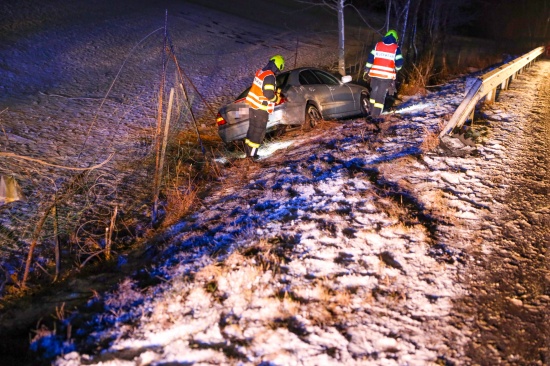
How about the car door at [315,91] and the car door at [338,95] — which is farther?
the car door at [338,95]

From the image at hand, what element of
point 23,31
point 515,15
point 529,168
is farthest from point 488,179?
point 515,15

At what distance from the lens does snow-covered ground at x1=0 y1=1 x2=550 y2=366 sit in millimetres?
3572

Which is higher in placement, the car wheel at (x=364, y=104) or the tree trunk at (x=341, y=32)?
the tree trunk at (x=341, y=32)

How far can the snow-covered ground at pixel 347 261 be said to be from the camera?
3.57 m

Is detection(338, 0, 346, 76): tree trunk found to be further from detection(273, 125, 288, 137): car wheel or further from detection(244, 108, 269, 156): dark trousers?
detection(244, 108, 269, 156): dark trousers

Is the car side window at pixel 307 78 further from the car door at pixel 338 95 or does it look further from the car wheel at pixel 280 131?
the car wheel at pixel 280 131

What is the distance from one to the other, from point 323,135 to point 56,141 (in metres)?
4.76

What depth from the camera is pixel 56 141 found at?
27.6 feet

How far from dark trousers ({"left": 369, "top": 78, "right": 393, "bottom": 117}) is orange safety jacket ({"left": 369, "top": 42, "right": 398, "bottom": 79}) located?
96 mm

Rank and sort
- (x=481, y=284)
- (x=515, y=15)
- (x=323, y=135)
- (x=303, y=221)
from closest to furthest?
(x=481, y=284), (x=303, y=221), (x=323, y=135), (x=515, y=15)

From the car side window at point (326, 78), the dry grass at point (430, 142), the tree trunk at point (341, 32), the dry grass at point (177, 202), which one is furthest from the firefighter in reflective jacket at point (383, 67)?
the dry grass at point (177, 202)

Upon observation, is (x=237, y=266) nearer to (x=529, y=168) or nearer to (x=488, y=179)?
(x=488, y=179)

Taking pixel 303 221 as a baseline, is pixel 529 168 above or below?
above

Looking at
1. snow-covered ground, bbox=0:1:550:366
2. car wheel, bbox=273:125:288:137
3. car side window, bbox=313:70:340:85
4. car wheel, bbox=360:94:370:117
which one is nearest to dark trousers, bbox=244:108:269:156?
snow-covered ground, bbox=0:1:550:366
